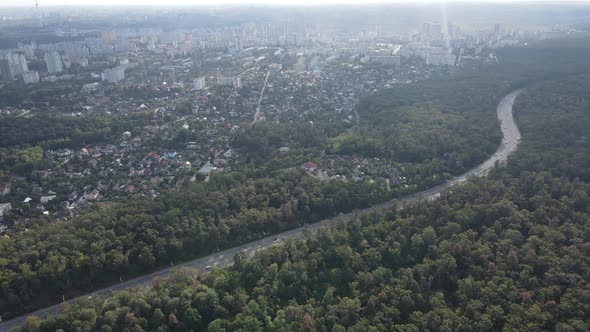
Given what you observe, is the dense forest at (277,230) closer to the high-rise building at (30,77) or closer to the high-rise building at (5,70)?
the high-rise building at (30,77)

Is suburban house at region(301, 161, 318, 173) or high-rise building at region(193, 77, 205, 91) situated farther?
high-rise building at region(193, 77, 205, 91)

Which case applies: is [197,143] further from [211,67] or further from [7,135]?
[211,67]

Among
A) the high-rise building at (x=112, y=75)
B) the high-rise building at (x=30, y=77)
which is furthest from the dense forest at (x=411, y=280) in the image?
the high-rise building at (x=30, y=77)

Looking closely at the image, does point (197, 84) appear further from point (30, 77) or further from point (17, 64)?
point (17, 64)

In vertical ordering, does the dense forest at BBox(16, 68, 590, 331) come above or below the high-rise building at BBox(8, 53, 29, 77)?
below

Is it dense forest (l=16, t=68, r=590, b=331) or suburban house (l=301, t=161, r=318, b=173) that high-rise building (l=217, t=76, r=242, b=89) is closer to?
suburban house (l=301, t=161, r=318, b=173)

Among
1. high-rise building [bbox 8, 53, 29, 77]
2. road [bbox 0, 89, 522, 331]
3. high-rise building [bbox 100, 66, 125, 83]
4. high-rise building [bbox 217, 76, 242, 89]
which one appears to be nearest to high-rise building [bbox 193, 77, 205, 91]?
high-rise building [bbox 217, 76, 242, 89]
